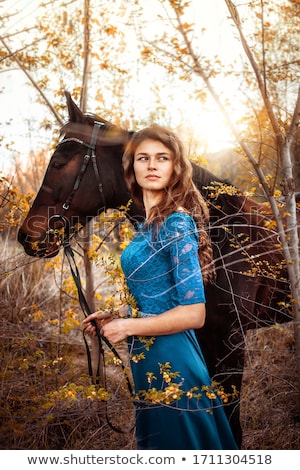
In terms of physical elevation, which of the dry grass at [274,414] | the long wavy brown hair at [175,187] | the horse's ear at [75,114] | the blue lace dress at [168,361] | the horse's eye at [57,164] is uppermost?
the horse's ear at [75,114]

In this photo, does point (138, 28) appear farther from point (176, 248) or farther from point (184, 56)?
point (176, 248)

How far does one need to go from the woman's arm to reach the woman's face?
21.6 inches

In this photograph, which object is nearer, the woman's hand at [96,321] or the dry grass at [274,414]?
the woman's hand at [96,321]

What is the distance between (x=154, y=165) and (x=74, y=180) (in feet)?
4.24

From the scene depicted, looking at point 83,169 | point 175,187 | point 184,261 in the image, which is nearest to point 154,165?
point 175,187

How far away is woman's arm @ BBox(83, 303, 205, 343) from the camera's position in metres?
1.59

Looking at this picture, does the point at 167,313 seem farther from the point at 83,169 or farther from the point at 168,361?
the point at 83,169

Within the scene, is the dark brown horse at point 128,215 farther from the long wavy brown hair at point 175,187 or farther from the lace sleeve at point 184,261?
the lace sleeve at point 184,261

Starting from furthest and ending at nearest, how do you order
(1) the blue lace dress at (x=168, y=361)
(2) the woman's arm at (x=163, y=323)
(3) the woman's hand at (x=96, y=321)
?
(3) the woman's hand at (x=96, y=321) → (1) the blue lace dress at (x=168, y=361) → (2) the woman's arm at (x=163, y=323)

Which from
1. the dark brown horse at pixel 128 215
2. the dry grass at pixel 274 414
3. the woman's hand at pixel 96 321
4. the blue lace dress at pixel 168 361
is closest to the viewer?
the blue lace dress at pixel 168 361

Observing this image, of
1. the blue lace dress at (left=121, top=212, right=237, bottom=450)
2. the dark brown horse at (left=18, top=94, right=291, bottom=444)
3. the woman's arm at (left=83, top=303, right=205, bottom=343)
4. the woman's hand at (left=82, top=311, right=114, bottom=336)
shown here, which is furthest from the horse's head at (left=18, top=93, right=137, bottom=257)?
the woman's arm at (left=83, top=303, right=205, bottom=343)

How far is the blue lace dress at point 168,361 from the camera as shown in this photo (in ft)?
5.57

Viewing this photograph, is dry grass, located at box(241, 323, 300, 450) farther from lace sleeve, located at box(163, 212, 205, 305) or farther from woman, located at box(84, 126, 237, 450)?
lace sleeve, located at box(163, 212, 205, 305)

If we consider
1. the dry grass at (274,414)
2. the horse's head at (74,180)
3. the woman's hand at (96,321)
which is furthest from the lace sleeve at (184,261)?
the horse's head at (74,180)
